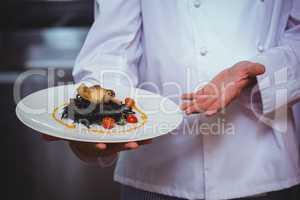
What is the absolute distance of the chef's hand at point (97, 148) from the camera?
690mm

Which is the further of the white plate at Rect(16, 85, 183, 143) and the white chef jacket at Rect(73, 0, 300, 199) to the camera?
the white chef jacket at Rect(73, 0, 300, 199)

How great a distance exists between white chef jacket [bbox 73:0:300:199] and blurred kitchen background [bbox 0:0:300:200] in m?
0.15

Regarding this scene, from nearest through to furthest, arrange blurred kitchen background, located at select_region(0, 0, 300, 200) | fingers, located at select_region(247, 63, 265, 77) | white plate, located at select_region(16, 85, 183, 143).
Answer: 1. white plate, located at select_region(16, 85, 183, 143)
2. fingers, located at select_region(247, 63, 265, 77)
3. blurred kitchen background, located at select_region(0, 0, 300, 200)

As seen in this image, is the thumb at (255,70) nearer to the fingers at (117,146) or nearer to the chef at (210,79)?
the chef at (210,79)

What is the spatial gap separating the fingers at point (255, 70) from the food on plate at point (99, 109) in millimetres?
214

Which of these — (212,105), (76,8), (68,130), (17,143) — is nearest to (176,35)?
(212,105)

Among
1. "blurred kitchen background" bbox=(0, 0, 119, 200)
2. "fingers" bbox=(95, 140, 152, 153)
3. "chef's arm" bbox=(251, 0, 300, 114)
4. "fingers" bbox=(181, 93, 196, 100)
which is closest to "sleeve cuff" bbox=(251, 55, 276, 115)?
"chef's arm" bbox=(251, 0, 300, 114)

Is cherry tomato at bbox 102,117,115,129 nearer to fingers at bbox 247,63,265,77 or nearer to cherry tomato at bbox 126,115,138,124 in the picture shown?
cherry tomato at bbox 126,115,138,124

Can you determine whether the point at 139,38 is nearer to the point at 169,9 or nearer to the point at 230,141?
the point at 169,9

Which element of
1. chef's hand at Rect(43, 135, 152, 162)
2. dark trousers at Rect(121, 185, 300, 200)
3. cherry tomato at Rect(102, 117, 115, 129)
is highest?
cherry tomato at Rect(102, 117, 115, 129)

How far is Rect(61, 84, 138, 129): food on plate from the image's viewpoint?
761mm

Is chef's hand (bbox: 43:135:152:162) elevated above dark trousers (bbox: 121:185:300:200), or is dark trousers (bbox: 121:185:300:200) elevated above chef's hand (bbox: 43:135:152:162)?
chef's hand (bbox: 43:135:152:162)

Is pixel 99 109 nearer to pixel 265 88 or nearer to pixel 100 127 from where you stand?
pixel 100 127

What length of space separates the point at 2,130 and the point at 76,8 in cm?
208
